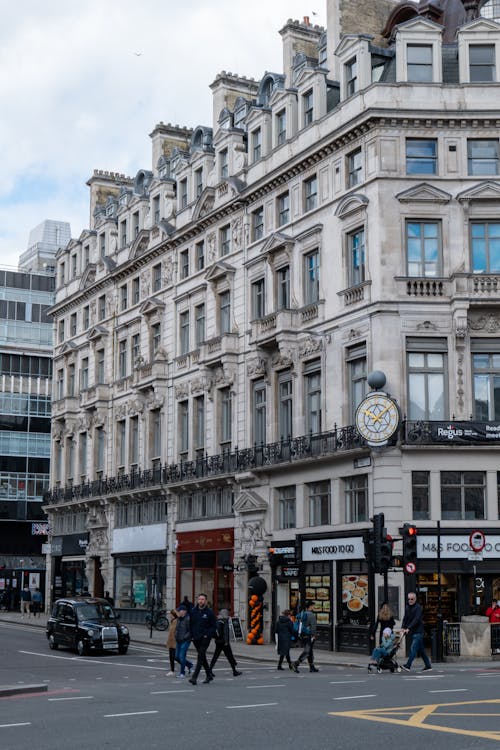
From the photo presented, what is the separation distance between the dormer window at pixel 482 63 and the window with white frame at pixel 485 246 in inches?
206

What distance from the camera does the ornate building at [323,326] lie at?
1419 inches

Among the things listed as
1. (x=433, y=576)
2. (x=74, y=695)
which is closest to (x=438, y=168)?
(x=433, y=576)

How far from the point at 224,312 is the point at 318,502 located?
11.7m

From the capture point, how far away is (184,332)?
170 feet

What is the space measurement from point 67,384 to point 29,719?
1943 inches

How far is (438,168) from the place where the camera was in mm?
37406

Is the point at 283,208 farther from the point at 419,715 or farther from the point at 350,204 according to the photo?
the point at 419,715

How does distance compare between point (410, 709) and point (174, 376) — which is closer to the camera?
point (410, 709)

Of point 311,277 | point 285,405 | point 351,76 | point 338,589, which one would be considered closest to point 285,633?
point 338,589

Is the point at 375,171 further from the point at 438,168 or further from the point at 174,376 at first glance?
the point at 174,376

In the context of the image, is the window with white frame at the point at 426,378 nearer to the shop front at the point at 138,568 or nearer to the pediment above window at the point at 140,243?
the shop front at the point at 138,568

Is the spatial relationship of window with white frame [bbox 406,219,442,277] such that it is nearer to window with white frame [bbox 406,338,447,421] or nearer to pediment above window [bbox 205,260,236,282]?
window with white frame [bbox 406,338,447,421]

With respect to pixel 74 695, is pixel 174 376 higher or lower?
higher

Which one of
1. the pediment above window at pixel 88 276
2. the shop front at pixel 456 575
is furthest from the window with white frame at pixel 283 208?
the pediment above window at pixel 88 276
